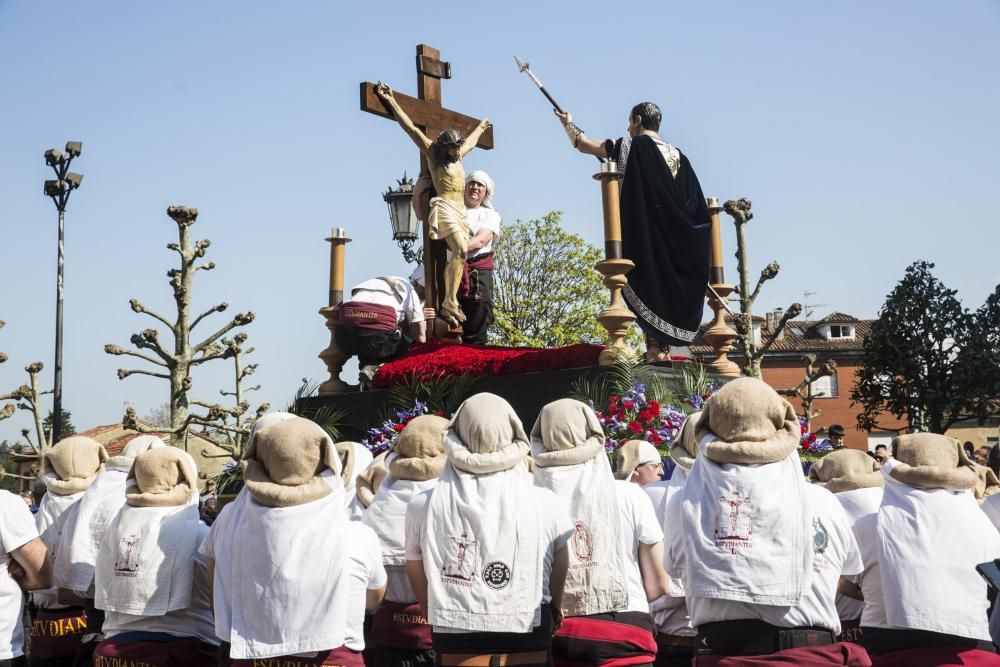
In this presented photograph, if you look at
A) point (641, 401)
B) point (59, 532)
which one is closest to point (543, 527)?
point (59, 532)

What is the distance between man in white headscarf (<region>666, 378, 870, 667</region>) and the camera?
4.93m

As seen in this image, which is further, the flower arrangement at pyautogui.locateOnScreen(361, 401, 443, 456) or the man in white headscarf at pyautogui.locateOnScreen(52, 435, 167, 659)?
the flower arrangement at pyautogui.locateOnScreen(361, 401, 443, 456)

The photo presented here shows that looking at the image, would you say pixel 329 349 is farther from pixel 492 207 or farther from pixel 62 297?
pixel 62 297

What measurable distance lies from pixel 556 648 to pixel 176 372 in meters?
14.4

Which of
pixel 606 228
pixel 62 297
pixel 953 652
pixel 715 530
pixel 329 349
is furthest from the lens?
pixel 62 297

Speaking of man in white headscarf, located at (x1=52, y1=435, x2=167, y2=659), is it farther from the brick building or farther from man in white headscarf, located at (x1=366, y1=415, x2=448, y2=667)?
the brick building

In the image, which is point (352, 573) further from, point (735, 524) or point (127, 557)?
point (735, 524)

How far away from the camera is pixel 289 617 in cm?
508

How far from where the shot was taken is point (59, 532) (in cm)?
719

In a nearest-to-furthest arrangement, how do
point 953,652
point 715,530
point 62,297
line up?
point 715,530 → point 953,652 → point 62,297

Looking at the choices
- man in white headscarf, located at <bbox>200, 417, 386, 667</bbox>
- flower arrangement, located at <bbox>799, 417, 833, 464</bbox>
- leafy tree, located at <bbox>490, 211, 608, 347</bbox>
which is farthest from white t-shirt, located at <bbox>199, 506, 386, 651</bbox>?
leafy tree, located at <bbox>490, 211, 608, 347</bbox>

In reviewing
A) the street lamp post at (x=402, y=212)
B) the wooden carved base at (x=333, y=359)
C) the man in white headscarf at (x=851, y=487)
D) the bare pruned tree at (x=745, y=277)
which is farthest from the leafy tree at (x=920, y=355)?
the man in white headscarf at (x=851, y=487)

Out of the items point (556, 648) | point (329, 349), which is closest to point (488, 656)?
point (556, 648)

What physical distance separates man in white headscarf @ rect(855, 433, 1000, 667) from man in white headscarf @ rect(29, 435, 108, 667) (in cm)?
444
